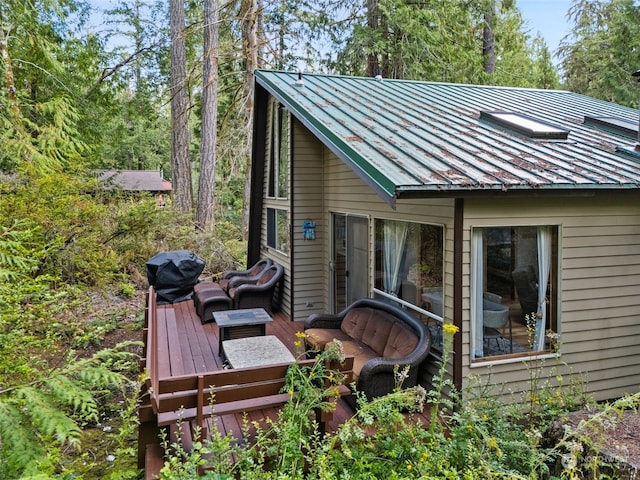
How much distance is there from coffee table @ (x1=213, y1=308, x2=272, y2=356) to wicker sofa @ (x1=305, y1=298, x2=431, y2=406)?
0.77m

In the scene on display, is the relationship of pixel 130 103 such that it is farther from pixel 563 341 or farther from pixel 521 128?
pixel 563 341

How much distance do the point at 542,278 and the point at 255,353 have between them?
3124 millimetres

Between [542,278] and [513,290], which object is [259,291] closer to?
[513,290]

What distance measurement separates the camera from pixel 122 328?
25.5 feet

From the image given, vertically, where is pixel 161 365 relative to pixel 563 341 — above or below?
below

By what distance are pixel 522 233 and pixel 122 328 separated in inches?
262

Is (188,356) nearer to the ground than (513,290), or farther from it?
nearer to the ground

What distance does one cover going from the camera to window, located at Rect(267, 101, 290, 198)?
319 inches

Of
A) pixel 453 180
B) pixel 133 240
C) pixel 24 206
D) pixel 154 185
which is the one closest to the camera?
pixel 453 180

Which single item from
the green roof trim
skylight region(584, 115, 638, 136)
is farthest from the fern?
skylight region(584, 115, 638, 136)

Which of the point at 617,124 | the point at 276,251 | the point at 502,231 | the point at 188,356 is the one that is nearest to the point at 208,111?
the point at 276,251

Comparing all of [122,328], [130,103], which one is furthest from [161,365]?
[130,103]

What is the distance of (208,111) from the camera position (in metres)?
12.8

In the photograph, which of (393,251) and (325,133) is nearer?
(325,133)
